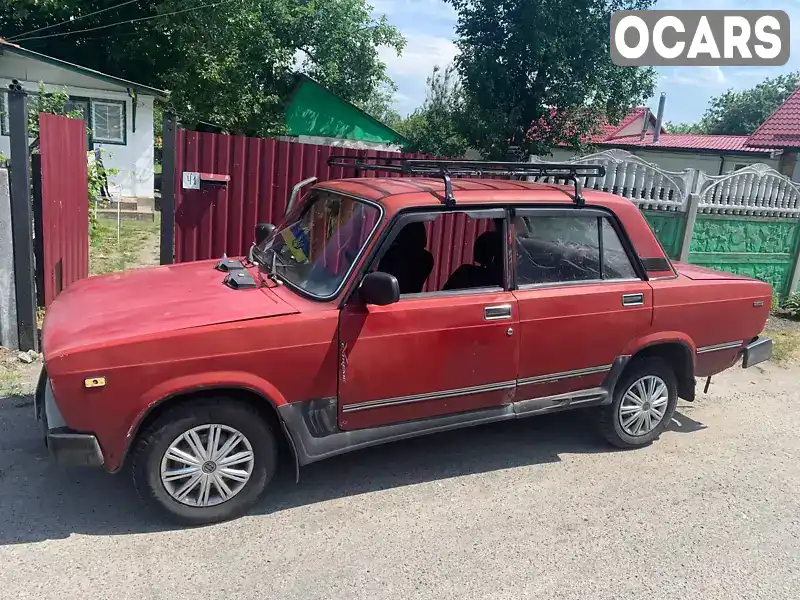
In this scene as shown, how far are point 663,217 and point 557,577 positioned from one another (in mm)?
6422

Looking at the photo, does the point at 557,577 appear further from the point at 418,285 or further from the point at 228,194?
the point at 228,194

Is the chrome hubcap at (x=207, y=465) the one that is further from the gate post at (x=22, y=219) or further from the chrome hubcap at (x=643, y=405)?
the gate post at (x=22, y=219)

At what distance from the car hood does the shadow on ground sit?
0.98m

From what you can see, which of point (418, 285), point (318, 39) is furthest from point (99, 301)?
point (318, 39)

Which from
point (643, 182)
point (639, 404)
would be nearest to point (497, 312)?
point (639, 404)

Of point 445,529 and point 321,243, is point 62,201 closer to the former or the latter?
point 321,243

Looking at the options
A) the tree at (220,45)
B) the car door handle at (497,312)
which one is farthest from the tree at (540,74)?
the car door handle at (497,312)

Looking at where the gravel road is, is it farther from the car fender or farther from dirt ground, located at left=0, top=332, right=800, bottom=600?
the car fender

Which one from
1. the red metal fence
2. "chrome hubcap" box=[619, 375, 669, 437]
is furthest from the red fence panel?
"chrome hubcap" box=[619, 375, 669, 437]

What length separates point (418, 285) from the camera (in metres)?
4.25

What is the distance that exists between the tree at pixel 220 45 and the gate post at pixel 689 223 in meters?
14.7

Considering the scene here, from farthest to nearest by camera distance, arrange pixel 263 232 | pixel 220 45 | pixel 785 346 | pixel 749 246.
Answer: pixel 220 45
pixel 749 246
pixel 785 346
pixel 263 232

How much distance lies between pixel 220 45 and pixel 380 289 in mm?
17962

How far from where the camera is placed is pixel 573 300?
411 cm
